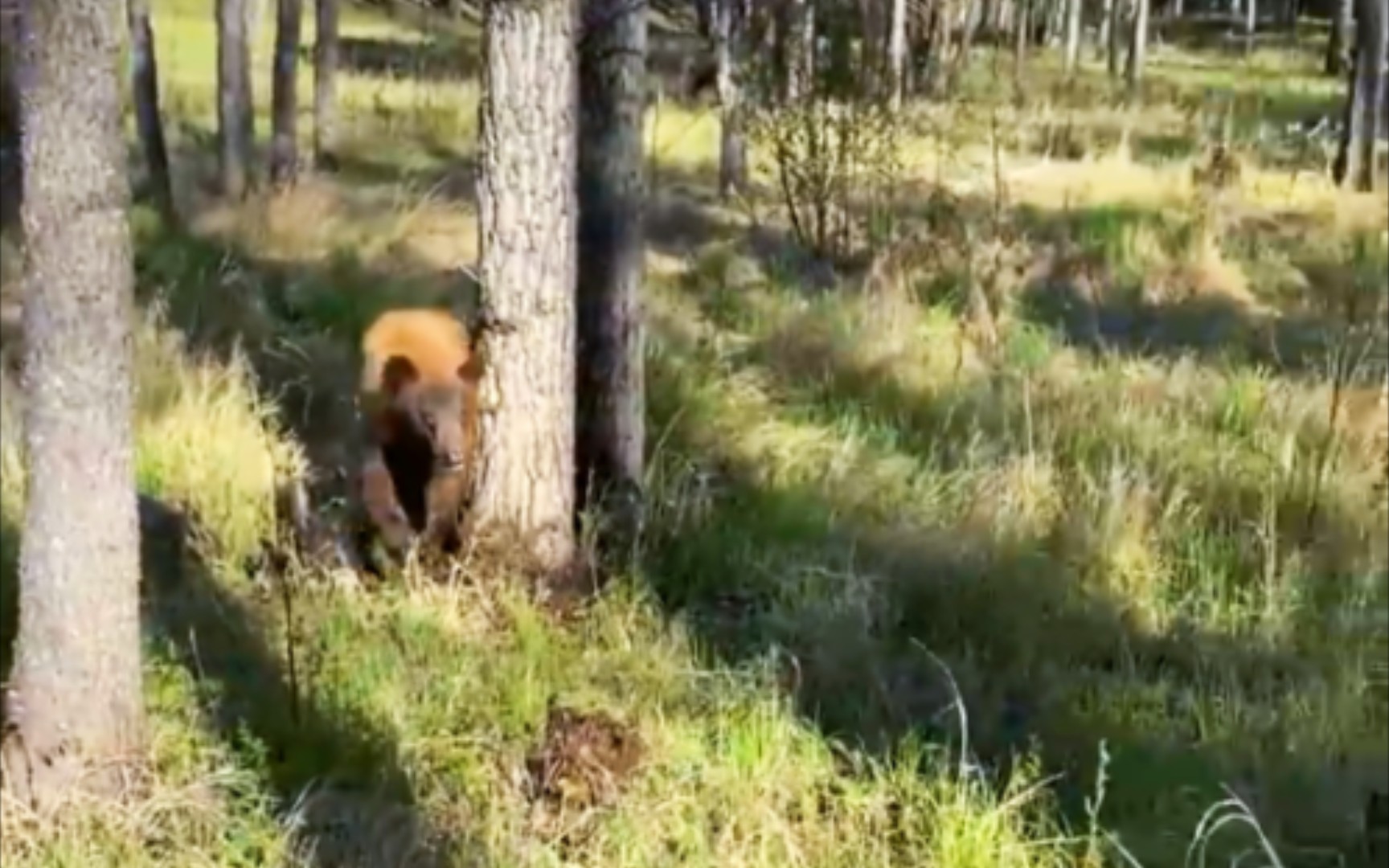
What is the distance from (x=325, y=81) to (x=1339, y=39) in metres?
17.0

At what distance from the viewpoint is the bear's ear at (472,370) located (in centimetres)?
604

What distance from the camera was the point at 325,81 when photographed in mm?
16094

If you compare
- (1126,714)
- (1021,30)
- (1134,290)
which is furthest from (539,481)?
(1021,30)

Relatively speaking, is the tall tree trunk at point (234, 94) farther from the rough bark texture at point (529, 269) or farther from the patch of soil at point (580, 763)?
the patch of soil at point (580, 763)

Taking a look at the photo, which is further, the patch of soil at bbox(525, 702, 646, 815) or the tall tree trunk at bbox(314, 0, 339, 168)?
the tall tree trunk at bbox(314, 0, 339, 168)

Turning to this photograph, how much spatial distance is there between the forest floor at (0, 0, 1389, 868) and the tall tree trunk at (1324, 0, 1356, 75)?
1513cm

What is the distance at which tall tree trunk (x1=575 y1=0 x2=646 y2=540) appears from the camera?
6.39 metres

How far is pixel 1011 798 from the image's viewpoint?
432 centimetres

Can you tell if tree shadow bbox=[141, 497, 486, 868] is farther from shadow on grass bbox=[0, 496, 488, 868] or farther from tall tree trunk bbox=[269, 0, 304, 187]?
tall tree trunk bbox=[269, 0, 304, 187]

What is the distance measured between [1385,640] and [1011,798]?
205cm

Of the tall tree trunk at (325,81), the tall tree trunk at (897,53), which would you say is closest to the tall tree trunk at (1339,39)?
the tall tree trunk at (325,81)

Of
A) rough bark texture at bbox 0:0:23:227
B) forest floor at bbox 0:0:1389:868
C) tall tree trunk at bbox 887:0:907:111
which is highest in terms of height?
tall tree trunk at bbox 887:0:907:111

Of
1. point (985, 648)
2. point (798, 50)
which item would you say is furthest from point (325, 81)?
point (985, 648)

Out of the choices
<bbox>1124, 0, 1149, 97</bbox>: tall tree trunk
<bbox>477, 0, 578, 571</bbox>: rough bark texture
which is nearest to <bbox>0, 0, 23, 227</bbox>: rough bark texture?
<bbox>477, 0, 578, 571</bbox>: rough bark texture
